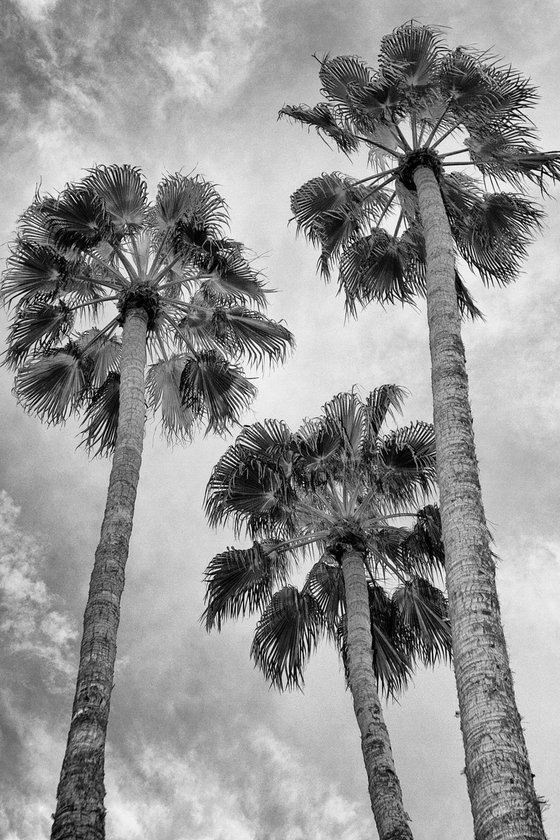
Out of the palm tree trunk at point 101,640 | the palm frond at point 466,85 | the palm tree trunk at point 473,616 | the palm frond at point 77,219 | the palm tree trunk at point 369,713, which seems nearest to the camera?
the palm tree trunk at point 473,616

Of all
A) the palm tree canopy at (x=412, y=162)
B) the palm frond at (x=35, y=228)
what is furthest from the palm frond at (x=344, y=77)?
the palm frond at (x=35, y=228)

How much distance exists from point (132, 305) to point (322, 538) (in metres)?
4.67

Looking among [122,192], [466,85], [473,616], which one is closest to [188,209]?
[122,192]

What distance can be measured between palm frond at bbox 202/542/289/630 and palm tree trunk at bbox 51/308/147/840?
11.3 feet

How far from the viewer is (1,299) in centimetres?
1461

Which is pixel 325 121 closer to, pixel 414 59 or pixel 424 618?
pixel 414 59

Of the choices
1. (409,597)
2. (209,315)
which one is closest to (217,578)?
(409,597)

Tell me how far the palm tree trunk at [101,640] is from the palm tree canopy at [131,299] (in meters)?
2.17

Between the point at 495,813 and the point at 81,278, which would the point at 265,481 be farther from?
the point at 495,813

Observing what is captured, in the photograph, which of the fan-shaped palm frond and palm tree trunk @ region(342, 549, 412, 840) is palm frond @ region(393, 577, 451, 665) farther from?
the fan-shaped palm frond

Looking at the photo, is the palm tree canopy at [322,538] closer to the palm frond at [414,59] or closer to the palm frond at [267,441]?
the palm frond at [267,441]

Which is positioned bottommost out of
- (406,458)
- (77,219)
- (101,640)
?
(101,640)

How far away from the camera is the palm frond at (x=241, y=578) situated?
48.2 ft

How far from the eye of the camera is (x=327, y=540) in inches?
580
